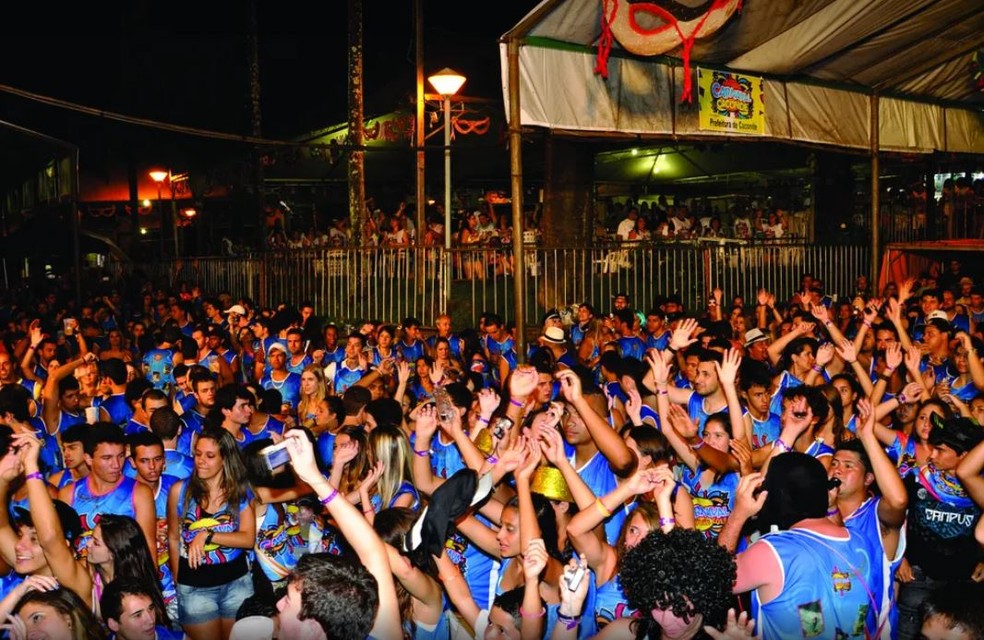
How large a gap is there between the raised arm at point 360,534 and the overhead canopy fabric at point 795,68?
7024mm

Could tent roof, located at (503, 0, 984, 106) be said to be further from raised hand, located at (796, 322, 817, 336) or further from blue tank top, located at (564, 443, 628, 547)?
blue tank top, located at (564, 443, 628, 547)

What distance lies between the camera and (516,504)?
5195 millimetres

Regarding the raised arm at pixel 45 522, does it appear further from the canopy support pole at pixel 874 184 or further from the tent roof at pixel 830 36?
the canopy support pole at pixel 874 184

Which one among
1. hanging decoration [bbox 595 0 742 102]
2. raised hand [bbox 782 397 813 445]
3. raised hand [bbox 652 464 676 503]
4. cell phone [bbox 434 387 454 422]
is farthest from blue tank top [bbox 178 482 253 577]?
hanging decoration [bbox 595 0 742 102]

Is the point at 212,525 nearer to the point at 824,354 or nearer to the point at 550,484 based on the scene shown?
the point at 550,484

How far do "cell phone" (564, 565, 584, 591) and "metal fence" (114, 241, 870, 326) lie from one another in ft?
32.6

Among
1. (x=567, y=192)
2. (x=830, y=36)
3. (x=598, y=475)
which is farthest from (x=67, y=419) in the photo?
(x=567, y=192)

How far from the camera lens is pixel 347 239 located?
2241 cm

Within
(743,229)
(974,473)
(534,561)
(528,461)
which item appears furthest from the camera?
(743,229)

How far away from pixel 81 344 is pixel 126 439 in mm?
5986

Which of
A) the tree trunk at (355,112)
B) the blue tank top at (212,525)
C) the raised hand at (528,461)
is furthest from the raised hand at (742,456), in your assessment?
the tree trunk at (355,112)

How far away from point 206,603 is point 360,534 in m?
2.25

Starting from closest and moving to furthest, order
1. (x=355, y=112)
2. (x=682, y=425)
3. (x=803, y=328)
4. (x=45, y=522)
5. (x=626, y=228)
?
(x=45, y=522), (x=682, y=425), (x=803, y=328), (x=626, y=228), (x=355, y=112)

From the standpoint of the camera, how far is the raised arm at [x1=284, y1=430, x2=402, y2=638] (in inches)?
160
